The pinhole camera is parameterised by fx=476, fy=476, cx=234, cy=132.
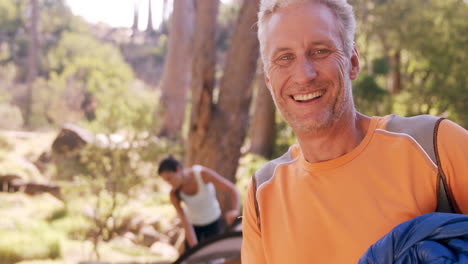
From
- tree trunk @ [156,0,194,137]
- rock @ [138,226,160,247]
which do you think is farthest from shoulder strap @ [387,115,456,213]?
tree trunk @ [156,0,194,137]

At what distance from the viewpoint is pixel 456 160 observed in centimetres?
95

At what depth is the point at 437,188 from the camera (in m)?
0.97

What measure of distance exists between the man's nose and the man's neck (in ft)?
0.41

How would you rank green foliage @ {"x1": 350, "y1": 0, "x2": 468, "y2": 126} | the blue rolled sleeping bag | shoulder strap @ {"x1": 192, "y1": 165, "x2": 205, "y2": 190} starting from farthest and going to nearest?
green foliage @ {"x1": 350, "y1": 0, "x2": 468, "y2": 126}
shoulder strap @ {"x1": 192, "y1": 165, "x2": 205, "y2": 190}
the blue rolled sleeping bag

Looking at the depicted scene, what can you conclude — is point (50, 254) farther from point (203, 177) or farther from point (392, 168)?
point (392, 168)

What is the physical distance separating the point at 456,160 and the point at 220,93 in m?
4.72

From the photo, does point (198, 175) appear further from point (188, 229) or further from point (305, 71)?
point (305, 71)

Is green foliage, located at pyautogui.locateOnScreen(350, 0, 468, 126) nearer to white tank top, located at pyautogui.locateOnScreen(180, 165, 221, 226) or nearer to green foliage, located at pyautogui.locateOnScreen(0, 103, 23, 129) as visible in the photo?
white tank top, located at pyautogui.locateOnScreen(180, 165, 221, 226)

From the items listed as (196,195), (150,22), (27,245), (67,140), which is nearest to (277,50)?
(196,195)

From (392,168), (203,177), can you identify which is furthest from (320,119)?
(203,177)

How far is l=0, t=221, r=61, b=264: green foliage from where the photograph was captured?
5.67 meters

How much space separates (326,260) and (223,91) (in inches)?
181

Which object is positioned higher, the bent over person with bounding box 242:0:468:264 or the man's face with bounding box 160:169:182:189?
the bent over person with bounding box 242:0:468:264

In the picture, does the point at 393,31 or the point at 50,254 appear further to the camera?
the point at 393,31
